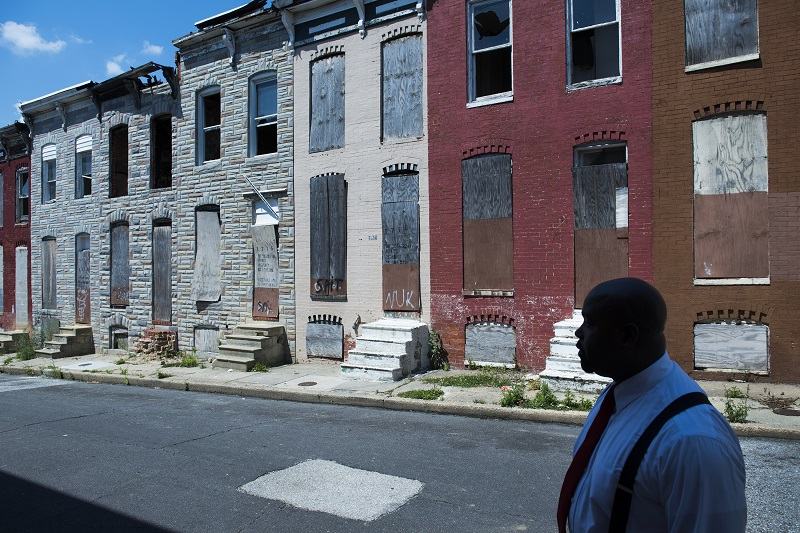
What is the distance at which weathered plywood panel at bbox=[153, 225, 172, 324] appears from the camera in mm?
17828

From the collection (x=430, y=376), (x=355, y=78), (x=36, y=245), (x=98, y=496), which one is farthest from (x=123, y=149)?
(x=98, y=496)

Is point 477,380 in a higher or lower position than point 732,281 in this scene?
lower

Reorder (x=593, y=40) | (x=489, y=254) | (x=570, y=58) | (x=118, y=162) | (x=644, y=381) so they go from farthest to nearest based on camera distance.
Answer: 1. (x=118, y=162)
2. (x=489, y=254)
3. (x=570, y=58)
4. (x=593, y=40)
5. (x=644, y=381)

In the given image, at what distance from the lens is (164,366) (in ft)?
50.0

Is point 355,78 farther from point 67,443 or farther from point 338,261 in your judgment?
point 67,443

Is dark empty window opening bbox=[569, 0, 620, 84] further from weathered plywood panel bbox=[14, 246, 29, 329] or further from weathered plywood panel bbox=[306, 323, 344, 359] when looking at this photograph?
weathered plywood panel bbox=[14, 246, 29, 329]

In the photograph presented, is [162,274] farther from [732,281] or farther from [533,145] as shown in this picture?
[732,281]

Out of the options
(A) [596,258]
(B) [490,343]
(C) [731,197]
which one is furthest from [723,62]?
(B) [490,343]

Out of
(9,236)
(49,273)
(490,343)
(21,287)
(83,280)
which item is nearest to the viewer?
(490,343)

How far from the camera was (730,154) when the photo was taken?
10.2 meters

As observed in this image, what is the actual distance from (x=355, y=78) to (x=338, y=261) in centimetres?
414

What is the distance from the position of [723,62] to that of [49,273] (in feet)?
70.4

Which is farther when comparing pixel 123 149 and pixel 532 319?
pixel 123 149

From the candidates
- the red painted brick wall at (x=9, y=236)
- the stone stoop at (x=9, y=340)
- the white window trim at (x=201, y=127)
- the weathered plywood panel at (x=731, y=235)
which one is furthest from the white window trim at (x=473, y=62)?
the red painted brick wall at (x=9, y=236)
